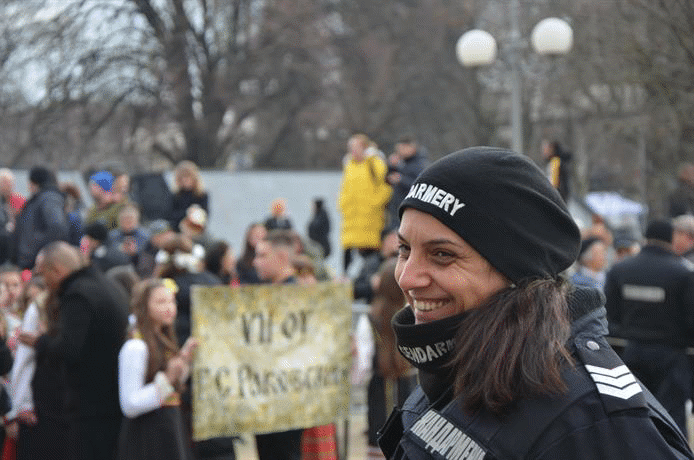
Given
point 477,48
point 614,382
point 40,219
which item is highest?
point 477,48

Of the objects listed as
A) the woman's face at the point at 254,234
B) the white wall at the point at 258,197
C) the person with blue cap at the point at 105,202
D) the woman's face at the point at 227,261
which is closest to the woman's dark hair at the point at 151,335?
the woman's face at the point at 227,261

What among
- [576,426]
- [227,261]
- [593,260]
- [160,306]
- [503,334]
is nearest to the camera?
[576,426]

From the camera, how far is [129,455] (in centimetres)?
695

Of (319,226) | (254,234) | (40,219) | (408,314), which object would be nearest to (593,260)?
(254,234)

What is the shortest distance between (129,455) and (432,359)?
4923mm

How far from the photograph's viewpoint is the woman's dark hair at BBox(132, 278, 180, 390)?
701cm

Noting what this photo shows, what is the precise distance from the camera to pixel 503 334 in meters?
2.21

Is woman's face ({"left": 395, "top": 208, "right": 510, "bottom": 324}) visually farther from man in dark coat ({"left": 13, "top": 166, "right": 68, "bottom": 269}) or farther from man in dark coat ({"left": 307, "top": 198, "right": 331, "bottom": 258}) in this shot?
man in dark coat ({"left": 307, "top": 198, "right": 331, "bottom": 258})

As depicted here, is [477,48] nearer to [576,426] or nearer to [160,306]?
[160,306]

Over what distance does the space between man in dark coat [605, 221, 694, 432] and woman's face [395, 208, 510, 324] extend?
7.23 metres

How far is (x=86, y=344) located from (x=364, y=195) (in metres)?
7.02

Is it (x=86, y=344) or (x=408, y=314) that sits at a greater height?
(x=408, y=314)

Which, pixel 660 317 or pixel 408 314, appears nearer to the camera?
pixel 408 314

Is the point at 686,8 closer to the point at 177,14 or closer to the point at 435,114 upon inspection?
the point at 177,14
